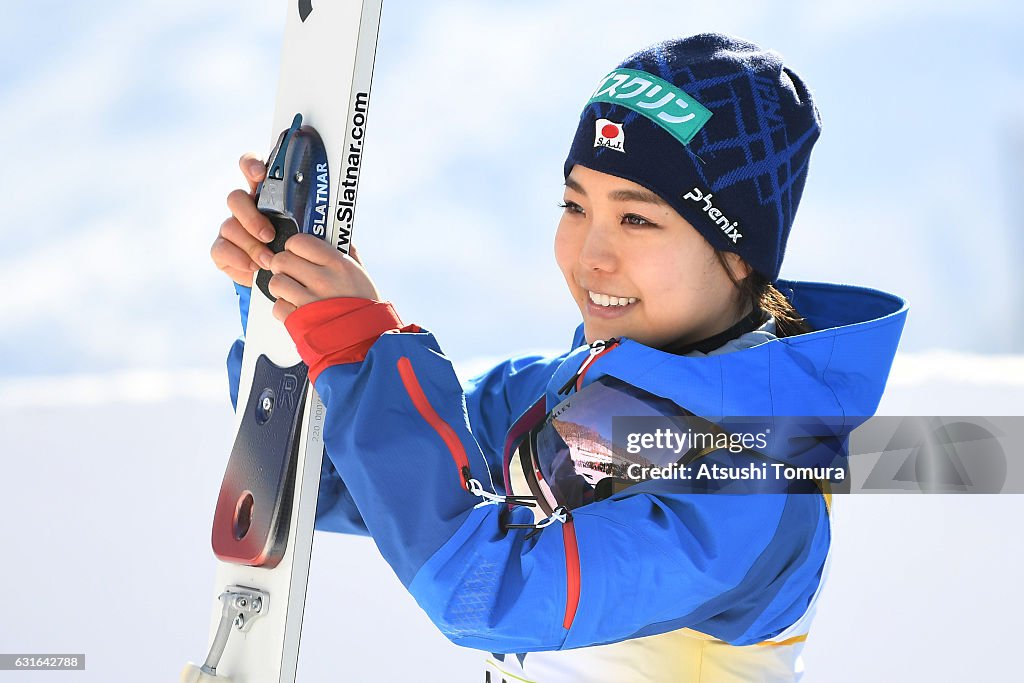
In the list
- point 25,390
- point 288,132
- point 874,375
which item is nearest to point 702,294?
point 874,375

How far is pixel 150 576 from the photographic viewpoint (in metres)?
2.21

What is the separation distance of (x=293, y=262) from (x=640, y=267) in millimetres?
301

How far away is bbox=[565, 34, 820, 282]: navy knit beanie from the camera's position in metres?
0.97

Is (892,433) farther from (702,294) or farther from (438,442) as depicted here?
(438,442)

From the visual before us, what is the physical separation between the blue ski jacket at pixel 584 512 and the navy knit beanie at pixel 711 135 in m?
0.14

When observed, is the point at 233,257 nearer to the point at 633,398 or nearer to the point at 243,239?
the point at 243,239

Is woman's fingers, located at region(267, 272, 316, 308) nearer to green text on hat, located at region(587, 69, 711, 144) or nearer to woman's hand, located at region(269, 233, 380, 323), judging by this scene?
woman's hand, located at region(269, 233, 380, 323)

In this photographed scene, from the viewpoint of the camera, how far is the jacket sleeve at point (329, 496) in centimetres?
112

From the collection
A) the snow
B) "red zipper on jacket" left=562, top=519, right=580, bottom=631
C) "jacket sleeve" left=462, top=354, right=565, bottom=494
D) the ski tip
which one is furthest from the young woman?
the snow

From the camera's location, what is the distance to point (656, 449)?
90cm

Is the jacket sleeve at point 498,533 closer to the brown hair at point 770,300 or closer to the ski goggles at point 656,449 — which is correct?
the ski goggles at point 656,449

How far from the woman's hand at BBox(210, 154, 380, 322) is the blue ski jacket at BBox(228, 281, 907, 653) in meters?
0.02

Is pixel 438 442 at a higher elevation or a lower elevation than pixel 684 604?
higher

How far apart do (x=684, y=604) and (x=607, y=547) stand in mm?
85
